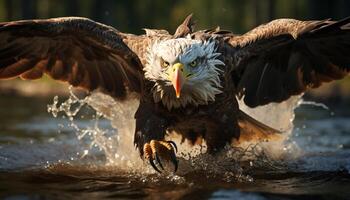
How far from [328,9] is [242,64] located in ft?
91.5

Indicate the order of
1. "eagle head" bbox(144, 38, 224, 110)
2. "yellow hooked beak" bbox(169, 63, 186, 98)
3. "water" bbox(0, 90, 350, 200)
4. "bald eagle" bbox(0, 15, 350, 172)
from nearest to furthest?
"water" bbox(0, 90, 350, 200) < "yellow hooked beak" bbox(169, 63, 186, 98) < "eagle head" bbox(144, 38, 224, 110) < "bald eagle" bbox(0, 15, 350, 172)

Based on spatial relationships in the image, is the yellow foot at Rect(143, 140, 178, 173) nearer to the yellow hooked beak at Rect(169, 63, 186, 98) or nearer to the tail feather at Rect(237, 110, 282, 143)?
the yellow hooked beak at Rect(169, 63, 186, 98)

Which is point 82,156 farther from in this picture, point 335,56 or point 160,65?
point 335,56

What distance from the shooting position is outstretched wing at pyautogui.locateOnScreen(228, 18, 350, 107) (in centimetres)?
726

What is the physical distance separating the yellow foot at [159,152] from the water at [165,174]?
0.13 meters

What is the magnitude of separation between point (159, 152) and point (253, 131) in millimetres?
1631

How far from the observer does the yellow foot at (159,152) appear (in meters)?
6.80

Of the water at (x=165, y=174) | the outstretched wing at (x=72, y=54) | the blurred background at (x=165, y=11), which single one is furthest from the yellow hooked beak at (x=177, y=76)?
the blurred background at (x=165, y=11)

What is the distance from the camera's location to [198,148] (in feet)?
26.0

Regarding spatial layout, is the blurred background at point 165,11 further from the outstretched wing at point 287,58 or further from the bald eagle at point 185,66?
the bald eagle at point 185,66

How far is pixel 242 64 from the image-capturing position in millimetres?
7801

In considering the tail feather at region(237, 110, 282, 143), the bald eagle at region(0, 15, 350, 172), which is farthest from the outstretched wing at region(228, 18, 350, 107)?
the tail feather at region(237, 110, 282, 143)

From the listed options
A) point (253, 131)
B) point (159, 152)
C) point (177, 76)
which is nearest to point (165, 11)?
point (253, 131)

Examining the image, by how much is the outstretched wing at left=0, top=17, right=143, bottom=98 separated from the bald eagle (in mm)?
11
